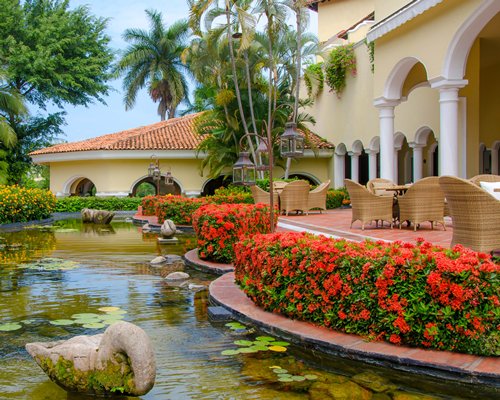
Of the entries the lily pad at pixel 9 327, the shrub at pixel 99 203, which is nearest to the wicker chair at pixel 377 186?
the lily pad at pixel 9 327

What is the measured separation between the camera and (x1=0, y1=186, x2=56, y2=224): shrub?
58.1 feet

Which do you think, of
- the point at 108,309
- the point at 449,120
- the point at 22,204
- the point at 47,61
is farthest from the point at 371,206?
the point at 47,61

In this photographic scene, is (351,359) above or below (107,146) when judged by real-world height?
below

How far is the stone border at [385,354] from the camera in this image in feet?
12.1

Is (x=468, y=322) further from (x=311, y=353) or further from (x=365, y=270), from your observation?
(x=311, y=353)

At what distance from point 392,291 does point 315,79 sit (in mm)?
21654

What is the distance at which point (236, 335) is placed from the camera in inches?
192

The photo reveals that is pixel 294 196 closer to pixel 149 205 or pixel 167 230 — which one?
pixel 167 230

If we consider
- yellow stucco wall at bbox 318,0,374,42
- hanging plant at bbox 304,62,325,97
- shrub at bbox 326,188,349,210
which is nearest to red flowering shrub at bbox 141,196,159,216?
shrub at bbox 326,188,349,210

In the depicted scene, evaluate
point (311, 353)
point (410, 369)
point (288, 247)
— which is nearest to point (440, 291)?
point (410, 369)

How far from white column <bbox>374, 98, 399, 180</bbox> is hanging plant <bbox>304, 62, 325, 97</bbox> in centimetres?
873

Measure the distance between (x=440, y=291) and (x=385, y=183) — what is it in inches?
338

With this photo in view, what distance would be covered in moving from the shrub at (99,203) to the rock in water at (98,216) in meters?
5.76

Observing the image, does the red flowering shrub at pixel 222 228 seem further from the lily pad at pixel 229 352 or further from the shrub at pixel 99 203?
the shrub at pixel 99 203
